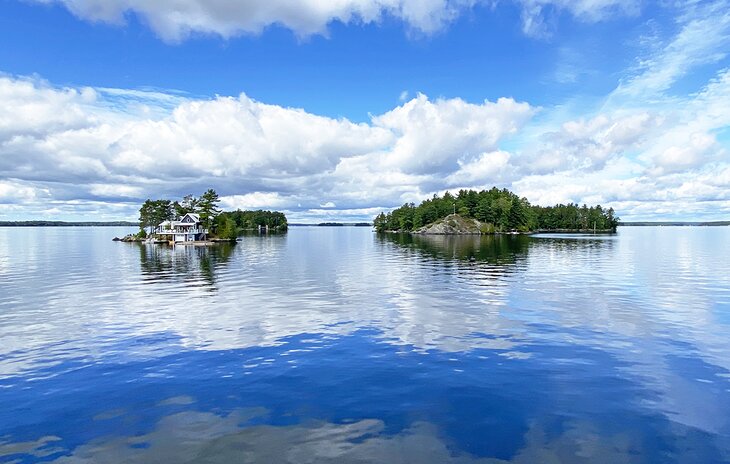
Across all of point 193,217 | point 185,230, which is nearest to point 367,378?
point 185,230

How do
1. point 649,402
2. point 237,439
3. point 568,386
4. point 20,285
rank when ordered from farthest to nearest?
point 20,285
point 568,386
point 649,402
point 237,439

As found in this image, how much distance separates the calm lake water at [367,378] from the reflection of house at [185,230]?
458 feet

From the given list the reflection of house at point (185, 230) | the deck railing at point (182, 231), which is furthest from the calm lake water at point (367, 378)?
the deck railing at point (182, 231)

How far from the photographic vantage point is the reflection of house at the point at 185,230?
602 feet

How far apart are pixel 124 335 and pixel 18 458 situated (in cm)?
1796

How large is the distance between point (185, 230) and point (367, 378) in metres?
184

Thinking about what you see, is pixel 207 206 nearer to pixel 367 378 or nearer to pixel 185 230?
pixel 185 230

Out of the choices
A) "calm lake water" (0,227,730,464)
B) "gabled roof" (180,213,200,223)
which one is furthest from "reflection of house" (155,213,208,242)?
"calm lake water" (0,227,730,464)

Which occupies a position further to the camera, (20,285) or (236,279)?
(236,279)

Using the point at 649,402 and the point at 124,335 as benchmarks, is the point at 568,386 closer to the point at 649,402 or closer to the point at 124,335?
the point at 649,402

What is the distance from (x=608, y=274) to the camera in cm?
6700

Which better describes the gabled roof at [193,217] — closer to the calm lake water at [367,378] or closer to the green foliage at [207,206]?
the green foliage at [207,206]

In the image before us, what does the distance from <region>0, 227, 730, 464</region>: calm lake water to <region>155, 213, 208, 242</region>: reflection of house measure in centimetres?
13974

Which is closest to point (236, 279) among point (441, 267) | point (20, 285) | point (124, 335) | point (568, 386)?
point (20, 285)
